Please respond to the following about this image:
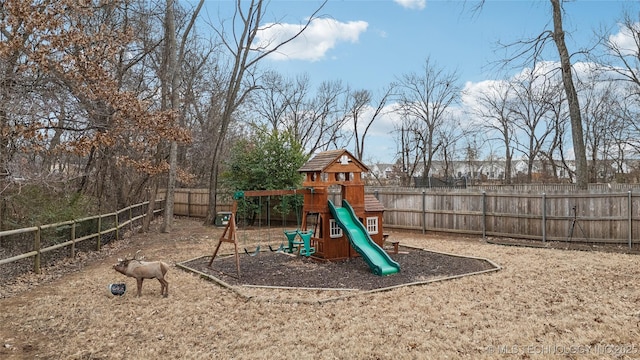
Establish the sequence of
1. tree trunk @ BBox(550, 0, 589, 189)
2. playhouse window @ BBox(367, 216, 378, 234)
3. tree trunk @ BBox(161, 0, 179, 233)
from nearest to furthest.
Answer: playhouse window @ BBox(367, 216, 378, 234) < tree trunk @ BBox(550, 0, 589, 189) < tree trunk @ BBox(161, 0, 179, 233)

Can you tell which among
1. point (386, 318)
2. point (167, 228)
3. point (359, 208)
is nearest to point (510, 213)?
point (359, 208)

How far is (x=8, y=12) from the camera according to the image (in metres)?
8.12

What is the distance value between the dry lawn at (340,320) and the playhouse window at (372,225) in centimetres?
297

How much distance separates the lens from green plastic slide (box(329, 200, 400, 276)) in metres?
8.22

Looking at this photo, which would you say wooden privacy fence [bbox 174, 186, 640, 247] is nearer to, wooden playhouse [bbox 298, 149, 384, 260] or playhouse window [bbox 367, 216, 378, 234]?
wooden playhouse [bbox 298, 149, 384, 260]

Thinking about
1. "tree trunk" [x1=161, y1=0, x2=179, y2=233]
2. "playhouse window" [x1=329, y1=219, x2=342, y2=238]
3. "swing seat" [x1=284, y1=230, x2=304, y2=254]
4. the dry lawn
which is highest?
"tree trunk" [x1=161, y1=0, x2=179, y2=233]

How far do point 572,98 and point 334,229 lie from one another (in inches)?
398

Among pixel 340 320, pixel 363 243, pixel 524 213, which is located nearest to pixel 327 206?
pixel 363 243

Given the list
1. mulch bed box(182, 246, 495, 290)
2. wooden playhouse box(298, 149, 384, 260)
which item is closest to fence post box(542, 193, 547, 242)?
mulch bed box(182, 246, 495, 290)

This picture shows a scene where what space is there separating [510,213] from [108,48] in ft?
40.8

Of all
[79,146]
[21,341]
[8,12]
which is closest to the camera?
[21,341]

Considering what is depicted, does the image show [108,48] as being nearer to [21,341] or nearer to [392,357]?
[21,341]

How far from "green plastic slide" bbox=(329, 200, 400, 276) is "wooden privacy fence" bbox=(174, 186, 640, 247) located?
6.31 metres

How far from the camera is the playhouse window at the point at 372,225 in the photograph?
1027 cm
